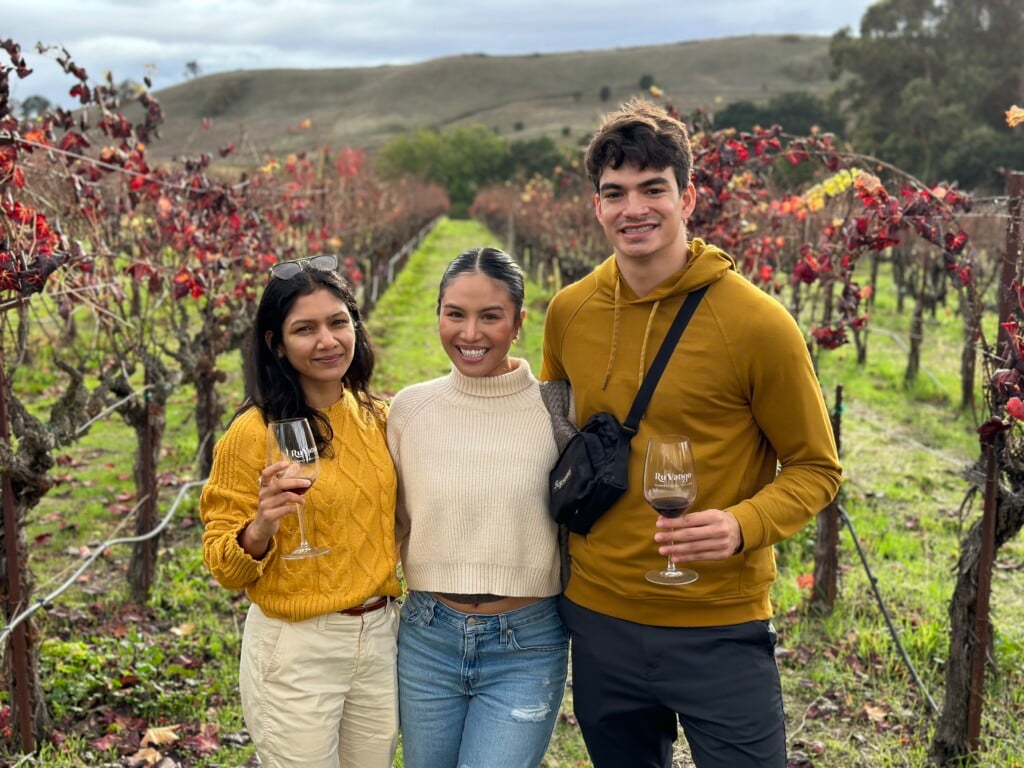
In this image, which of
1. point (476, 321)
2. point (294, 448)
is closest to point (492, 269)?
point (476, 321)

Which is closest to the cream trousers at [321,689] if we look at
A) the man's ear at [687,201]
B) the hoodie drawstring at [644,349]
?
the hoodie drawstring at [644,349]

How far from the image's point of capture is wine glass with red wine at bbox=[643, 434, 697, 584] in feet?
7.13

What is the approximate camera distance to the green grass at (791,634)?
3909 mm

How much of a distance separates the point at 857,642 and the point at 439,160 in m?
64.3

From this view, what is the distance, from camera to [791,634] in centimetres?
493

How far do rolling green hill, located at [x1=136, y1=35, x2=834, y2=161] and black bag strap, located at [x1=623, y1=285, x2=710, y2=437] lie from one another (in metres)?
97.0

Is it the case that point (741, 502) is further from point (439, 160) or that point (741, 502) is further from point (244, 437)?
point (439, 160)

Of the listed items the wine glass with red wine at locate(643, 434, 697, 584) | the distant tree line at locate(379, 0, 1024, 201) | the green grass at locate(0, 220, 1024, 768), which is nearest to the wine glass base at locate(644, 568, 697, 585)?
the wine glass with red wine at locate(643, 434, 697, 584)

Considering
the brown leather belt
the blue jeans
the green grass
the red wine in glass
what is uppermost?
the red wine in glass

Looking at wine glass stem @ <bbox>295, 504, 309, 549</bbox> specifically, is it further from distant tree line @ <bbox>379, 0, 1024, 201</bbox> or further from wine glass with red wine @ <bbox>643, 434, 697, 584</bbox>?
distant tree line @ <bbox>379, 0, 1024, 201</bbox>

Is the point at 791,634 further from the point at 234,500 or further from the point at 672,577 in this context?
the point at 234,500

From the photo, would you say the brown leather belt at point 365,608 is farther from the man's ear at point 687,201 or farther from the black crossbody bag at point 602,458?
the man's ear at point 687,201

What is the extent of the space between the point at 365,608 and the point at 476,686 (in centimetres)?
35

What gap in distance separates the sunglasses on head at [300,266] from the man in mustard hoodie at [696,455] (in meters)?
0.74
